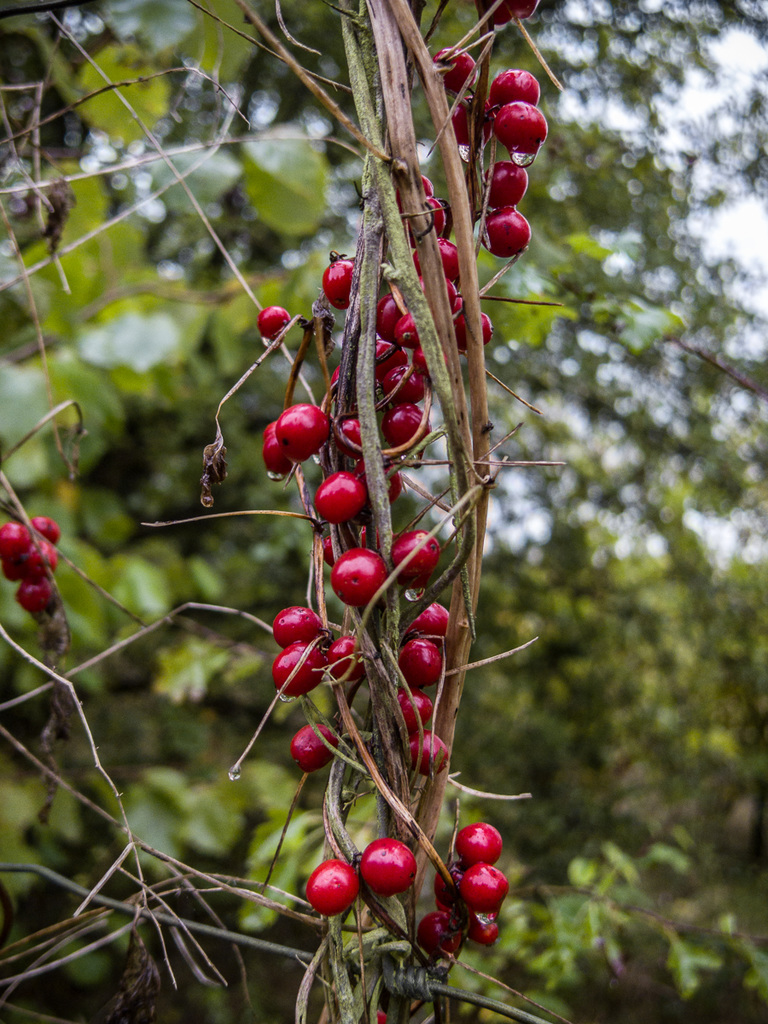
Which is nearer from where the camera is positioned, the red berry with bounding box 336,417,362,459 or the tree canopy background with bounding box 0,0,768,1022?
the red berry with bounding box 336,417,362,459

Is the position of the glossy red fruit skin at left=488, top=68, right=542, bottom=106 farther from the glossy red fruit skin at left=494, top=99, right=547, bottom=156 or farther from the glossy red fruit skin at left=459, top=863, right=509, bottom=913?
the glossy red fruit skin at left=459, top=863, right=509, bottom=913

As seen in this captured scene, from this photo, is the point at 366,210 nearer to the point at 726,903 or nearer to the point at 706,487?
the point at 706,487

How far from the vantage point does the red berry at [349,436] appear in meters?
0.40

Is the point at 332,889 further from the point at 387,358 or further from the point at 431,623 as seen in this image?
the point at 387,358

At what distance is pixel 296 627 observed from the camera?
1.46 feet

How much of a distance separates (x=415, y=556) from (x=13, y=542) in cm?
51

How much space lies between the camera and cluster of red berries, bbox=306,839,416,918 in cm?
38

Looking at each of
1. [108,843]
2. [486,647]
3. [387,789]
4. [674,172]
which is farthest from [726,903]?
[387,789]

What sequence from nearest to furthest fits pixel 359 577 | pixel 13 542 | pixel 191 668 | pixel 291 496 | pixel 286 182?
pixel 359 577, pixel 13 542, pixel 286 182, pixel 191 668, pixel 291 496

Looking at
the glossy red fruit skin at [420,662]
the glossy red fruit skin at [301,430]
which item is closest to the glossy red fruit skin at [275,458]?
the glossy red fruit skin at [301,430]

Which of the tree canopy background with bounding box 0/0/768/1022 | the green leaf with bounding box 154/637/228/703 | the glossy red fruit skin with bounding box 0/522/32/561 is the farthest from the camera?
the green leaf with bounding box 154/637/228/703

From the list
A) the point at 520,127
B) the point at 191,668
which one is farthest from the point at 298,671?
the point at 191,668

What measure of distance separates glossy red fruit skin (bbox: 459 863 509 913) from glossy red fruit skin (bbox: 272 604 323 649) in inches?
7.0

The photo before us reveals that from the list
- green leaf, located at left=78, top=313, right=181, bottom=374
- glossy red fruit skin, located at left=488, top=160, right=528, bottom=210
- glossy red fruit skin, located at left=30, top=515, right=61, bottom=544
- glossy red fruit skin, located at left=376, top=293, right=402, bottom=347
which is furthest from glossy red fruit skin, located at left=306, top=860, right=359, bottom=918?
green leaf, located at left=78, top=313, right=181, bottom=374
